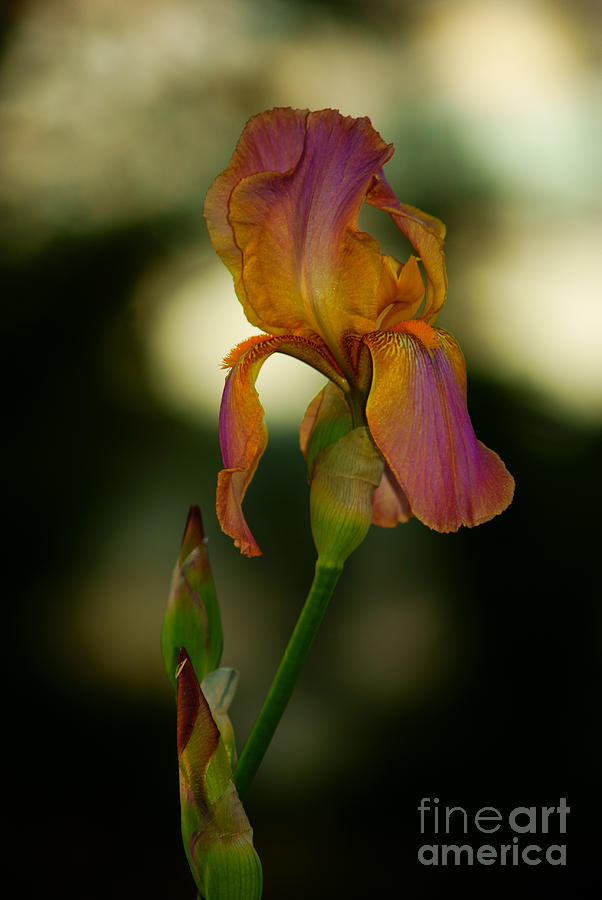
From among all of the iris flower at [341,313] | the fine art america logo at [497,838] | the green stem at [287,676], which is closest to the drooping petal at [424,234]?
the iris flower at [341,313]

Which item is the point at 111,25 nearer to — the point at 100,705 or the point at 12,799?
the point at 100,705

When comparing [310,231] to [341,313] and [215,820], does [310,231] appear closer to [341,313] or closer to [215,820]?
[341,313]

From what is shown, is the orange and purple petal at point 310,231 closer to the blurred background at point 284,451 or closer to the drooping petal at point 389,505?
the drooping petal at point 389,505

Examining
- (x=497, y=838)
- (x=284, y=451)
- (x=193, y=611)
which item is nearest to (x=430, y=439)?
(x=193, y=611)

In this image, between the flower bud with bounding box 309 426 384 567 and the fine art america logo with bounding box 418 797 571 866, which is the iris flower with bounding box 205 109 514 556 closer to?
the flower bud with bounding box 309 426 384 567

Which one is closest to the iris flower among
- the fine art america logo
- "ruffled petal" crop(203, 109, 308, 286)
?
"ruffled petal" crop(203, 109, 308, 286)

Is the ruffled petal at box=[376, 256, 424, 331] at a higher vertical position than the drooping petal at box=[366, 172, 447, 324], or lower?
lower
